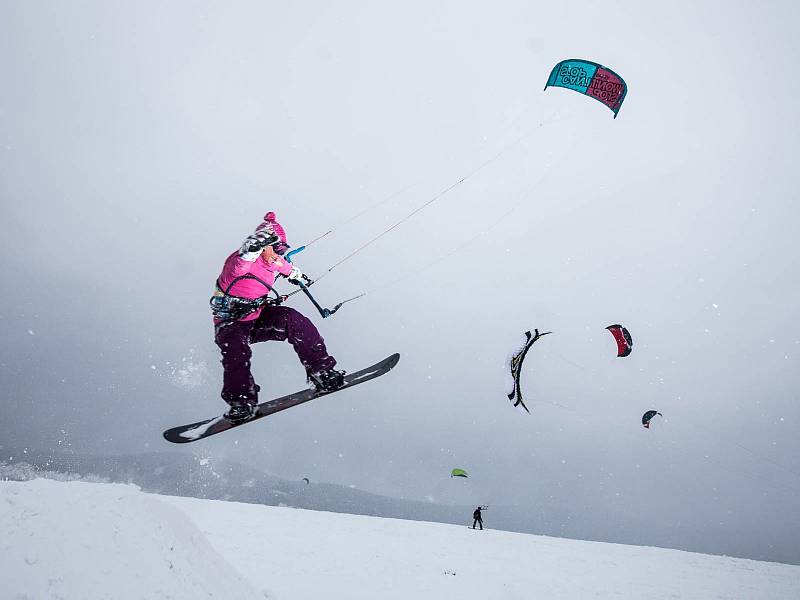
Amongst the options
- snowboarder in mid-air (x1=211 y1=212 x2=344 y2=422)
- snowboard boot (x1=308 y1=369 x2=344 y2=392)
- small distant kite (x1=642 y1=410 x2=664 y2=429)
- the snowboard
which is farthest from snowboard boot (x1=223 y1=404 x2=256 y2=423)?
small distant kite (x1=642 y1=410 x2=664 y2=429)

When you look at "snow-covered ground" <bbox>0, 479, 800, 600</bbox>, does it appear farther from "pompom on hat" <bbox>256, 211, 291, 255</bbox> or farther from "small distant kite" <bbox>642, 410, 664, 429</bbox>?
"small distant kite" <bbox>642, 410, 664, 429</bbox>

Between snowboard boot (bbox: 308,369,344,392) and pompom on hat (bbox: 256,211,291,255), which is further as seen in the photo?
snowboard boot (bbox: 308,369,344,392)

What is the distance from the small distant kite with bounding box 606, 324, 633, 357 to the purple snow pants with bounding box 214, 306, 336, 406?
1812cm

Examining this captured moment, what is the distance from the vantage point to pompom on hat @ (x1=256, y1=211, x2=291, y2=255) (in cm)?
634

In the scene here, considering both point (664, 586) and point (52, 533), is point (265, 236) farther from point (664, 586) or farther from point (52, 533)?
point (664, 586)

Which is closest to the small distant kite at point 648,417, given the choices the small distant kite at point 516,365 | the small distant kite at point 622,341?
the small distant kite at point 622,341

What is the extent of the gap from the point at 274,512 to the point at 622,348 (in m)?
18.2

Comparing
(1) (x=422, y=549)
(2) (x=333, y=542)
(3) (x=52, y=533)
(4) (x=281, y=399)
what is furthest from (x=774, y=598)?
(3) (x=52, y=533)

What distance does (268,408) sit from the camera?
24.9 feet

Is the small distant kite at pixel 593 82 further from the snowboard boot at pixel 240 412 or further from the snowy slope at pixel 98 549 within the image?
the snowy slope at pixel 98 549

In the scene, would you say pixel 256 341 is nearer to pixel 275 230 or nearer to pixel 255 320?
pixel 255 320

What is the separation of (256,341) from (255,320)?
0.38 metres

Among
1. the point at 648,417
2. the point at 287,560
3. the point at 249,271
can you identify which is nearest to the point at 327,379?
the point at 249,271

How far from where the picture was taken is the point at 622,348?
21625mm
